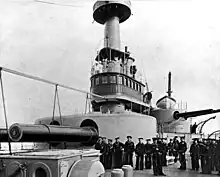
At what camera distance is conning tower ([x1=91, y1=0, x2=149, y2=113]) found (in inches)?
733

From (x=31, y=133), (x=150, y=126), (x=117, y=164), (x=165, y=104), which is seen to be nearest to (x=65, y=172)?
(x=31, y=133)

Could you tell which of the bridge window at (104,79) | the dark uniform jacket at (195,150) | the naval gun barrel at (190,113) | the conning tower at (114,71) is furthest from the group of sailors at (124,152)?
the naval gun barrel at (190,113)

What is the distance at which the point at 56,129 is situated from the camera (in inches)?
203

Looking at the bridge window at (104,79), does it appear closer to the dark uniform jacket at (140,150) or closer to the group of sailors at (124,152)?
the group of sailors at (124,152)

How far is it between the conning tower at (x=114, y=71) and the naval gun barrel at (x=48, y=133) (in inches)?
433

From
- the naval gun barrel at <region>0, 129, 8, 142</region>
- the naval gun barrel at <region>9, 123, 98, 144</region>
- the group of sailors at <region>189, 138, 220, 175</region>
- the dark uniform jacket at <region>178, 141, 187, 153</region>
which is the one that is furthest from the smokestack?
the naval gun barrel at <region>0, 129, 8, 142</region>

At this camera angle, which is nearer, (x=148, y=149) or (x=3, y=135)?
(x=3, y=135)

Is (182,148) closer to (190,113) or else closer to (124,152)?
(124,152)

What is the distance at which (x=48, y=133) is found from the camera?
4.94 meters

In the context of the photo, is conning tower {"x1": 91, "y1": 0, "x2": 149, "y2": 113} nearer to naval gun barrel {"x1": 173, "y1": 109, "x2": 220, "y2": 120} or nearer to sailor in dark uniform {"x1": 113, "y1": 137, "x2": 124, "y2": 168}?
naval gun barrel {"x1": 173, "y1": 109, "x2": 220, "y2": 120}

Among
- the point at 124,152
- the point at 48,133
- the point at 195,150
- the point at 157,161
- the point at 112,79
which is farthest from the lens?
the point at 112,79

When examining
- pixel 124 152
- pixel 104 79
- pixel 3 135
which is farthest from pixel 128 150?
pixel 104 79

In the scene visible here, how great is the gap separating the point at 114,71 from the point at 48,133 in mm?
14154

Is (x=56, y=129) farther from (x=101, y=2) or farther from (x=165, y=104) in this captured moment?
(x=165, y=104)
